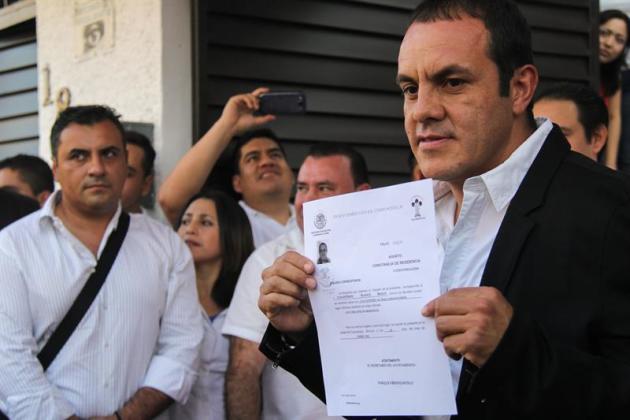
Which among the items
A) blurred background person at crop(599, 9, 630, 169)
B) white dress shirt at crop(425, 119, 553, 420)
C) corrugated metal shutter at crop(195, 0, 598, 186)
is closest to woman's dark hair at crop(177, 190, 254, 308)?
corrugated metal shutter at crop(195, 0, 598, 186)

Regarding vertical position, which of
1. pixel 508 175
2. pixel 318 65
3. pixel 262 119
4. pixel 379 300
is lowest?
pixel 379 300

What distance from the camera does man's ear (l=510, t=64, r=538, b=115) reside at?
6.23 ft

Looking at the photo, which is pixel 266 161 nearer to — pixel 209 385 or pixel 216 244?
pixel 216 244

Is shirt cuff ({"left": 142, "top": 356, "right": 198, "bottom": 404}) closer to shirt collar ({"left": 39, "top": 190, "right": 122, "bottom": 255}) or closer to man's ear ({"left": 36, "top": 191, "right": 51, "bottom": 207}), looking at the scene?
shirt collar ({"left": 39, "top": 190, "right": 122, "bottom": 255})

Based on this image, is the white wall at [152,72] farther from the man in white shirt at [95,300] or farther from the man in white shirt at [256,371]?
the man in white shirt at [256,371]

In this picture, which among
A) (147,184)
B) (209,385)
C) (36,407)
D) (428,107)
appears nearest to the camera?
(428,107)

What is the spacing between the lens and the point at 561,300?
1651mm

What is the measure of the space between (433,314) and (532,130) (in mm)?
588

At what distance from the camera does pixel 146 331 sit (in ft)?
11.0

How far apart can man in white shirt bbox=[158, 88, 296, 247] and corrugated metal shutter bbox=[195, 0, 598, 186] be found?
0.25 metres

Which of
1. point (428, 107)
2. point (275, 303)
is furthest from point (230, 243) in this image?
point (428, 107)

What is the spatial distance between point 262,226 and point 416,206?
284 cm

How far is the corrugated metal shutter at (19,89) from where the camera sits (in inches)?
231

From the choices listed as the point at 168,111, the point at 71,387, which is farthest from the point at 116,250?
the point at 168,111
